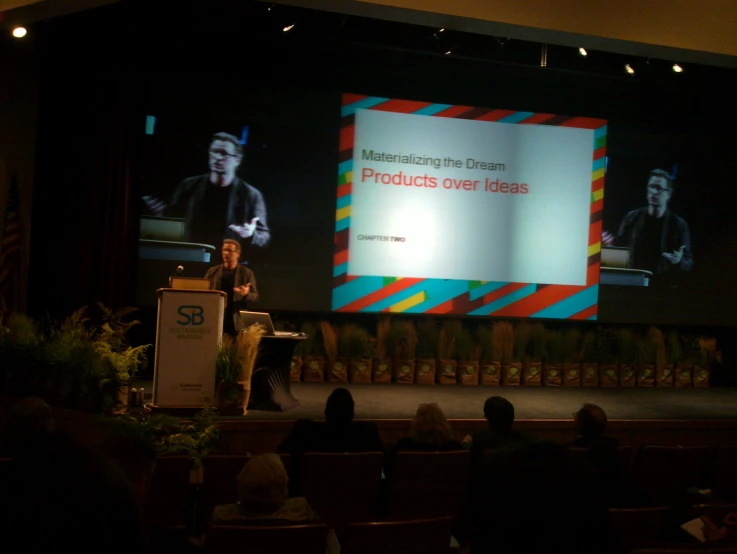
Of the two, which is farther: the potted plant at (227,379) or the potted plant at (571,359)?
the potted plant at (571,359)

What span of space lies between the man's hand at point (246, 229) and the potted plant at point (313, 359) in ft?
3.62

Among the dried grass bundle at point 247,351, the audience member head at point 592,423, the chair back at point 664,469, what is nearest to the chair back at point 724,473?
the chair back at point 664,469

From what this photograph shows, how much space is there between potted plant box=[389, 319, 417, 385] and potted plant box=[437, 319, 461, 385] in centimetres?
28

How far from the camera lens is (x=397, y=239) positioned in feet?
24.5

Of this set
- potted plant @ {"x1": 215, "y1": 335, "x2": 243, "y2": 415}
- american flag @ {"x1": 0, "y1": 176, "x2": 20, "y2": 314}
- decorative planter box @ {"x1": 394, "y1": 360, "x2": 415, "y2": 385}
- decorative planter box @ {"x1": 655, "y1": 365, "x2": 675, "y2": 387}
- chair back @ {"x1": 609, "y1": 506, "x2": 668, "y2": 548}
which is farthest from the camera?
decorative planter box @ {"x1": 655, "y1": 365, "x2": 675, "y2": 387}

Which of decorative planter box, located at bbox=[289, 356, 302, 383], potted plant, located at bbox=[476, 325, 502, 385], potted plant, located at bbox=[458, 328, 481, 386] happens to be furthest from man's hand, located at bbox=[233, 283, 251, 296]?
potted plant, located at bbox=[476, 325, 502, 385]

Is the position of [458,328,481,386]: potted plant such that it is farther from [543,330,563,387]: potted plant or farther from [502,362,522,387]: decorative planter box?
[543,330,563,387]: potted plant

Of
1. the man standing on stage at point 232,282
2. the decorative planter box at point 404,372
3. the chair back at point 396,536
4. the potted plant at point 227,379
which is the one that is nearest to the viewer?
the chair back at point 396,536

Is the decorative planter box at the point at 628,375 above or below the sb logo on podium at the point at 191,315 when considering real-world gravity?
below

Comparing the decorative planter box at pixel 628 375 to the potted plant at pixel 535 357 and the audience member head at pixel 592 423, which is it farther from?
the audience member head at pixel 592 423

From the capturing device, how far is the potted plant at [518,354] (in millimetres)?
7512

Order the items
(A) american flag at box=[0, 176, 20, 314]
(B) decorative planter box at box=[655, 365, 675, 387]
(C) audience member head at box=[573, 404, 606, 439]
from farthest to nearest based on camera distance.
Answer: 1. (B) decorative planter box at box=[655, 365, 675, 387]
2. (A) american flag at box=[0, 176, 20, 314]
3. (C) audience member head at box=[573, 404, 606, 439]

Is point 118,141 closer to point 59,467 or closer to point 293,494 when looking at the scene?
point 293,494

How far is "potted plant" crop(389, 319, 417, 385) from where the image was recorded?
7.30m
